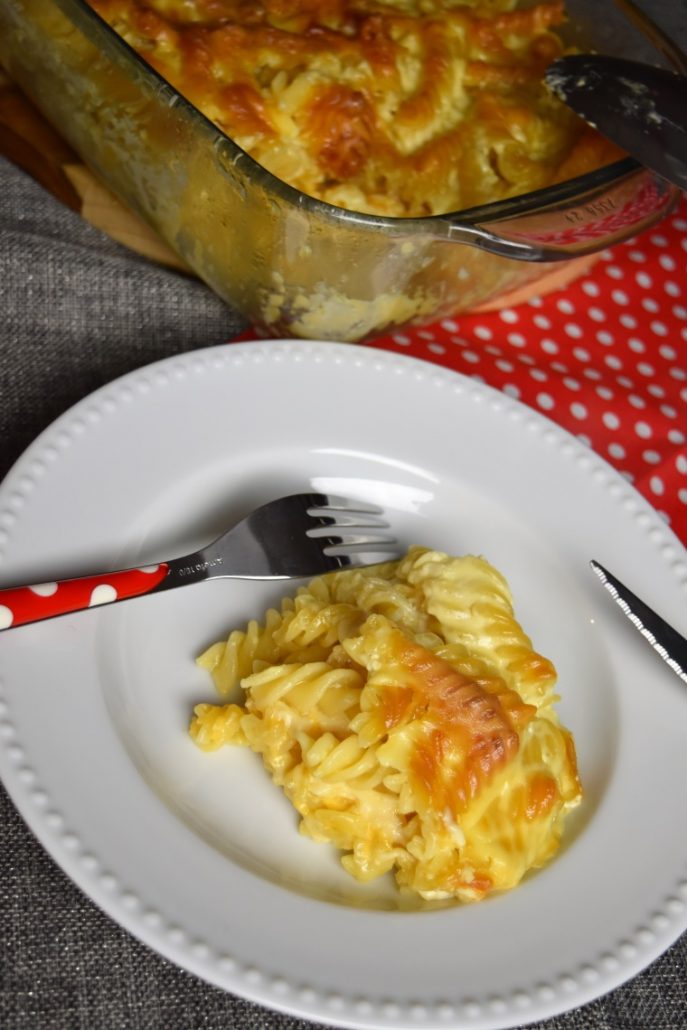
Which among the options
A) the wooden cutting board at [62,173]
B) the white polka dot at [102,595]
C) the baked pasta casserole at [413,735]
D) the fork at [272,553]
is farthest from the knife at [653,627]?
the wooden cutting board at [62,173]

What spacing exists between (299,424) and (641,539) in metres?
0.57

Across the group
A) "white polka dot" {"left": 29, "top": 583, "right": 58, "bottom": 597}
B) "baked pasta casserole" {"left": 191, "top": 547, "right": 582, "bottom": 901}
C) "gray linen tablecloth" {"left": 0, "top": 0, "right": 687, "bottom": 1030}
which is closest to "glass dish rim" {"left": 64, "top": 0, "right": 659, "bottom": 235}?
"gray linen tablecloth" {"left": 0, "top": 0, "right": 687, "bottom": 1030}

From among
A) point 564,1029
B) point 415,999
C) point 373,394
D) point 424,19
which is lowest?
point 564,1029

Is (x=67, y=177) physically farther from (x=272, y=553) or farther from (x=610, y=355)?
(x=610, y=355)

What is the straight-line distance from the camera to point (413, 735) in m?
1.40

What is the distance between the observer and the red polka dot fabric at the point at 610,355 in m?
2.18

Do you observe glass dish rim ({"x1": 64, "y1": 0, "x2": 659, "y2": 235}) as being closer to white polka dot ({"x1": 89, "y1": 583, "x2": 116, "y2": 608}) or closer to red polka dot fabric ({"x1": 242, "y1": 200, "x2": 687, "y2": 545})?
red polka dot fabric ({"x1": 242, "y1": 200, "x2": 687, "y2": 545})

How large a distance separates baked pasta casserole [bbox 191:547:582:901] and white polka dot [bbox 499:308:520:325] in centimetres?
90

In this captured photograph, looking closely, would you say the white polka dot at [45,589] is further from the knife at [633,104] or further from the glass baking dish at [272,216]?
the knife at [633,104]

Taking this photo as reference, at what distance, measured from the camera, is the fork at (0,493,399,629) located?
4.81ft

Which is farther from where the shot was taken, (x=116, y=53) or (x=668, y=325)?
(x=668, y=325)

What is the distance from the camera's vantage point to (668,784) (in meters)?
1.55

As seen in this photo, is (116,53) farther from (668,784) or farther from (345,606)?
(668,784)

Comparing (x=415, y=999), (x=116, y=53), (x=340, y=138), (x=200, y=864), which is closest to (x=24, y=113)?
(x=116, y=53)
